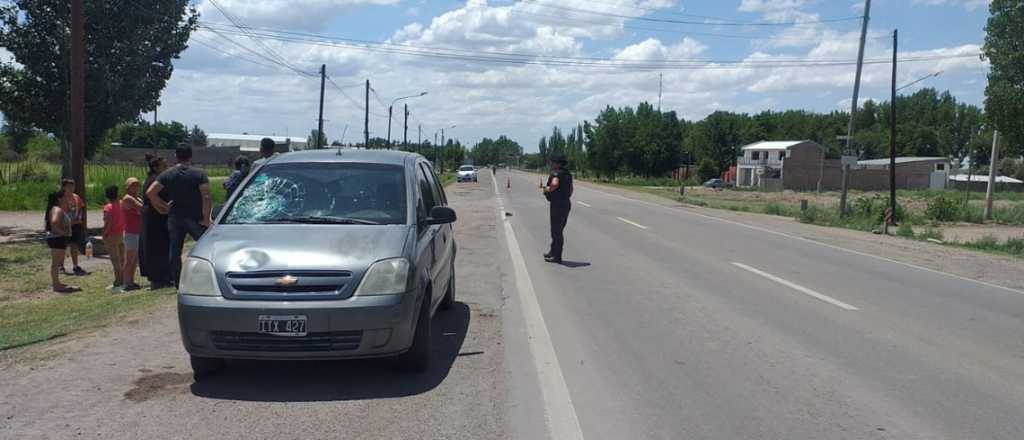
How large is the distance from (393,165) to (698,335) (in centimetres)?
333

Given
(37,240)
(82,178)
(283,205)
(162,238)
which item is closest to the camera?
(283,205)

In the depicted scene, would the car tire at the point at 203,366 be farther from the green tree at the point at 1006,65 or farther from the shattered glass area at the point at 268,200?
the green tree at the point at 1006,65

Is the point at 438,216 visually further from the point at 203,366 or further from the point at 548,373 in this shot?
the point at 203,366

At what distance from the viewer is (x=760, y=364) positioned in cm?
676

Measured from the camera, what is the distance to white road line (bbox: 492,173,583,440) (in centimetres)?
509

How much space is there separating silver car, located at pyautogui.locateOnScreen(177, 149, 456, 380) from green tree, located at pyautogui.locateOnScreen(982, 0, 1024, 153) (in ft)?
99.2

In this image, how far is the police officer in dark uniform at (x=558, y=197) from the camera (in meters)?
13.6

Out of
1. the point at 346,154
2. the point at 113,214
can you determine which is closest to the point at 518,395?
the point at 346,154

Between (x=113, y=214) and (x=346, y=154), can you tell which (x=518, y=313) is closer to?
(x=346, y=154)

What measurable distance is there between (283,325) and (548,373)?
6.80 ft

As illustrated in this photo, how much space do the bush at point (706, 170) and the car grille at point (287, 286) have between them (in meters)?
103

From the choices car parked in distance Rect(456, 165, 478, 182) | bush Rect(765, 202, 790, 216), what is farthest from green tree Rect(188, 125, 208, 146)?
bush Rect(765, 202, 790, 216)

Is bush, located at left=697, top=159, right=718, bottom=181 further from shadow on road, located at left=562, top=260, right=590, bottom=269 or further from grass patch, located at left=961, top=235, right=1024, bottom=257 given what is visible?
shadow on road, located at left=562, top=260, right=590, bottom=269

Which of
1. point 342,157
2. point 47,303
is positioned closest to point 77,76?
point 47,303
